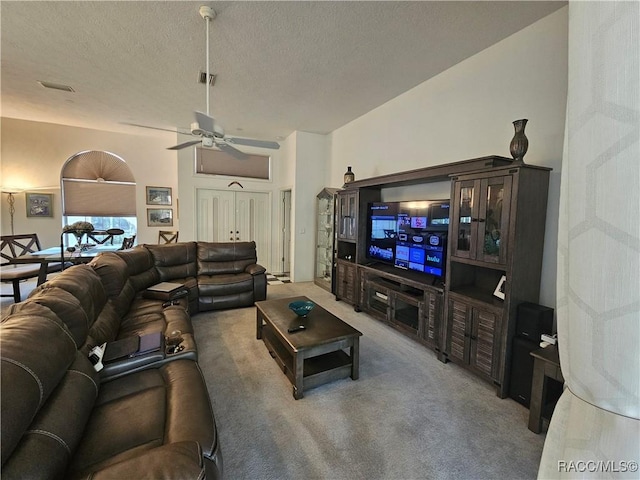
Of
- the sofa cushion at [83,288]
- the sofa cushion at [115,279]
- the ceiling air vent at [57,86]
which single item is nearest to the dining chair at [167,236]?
the ceiling air vent at [57,86]

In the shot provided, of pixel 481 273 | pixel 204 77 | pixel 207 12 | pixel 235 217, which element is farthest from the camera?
pixel 235 217

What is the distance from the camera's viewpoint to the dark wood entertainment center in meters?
2.30

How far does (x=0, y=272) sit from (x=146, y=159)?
3457mm

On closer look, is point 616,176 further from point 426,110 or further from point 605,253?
point 426,110

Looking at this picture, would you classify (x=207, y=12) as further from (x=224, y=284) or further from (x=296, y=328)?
(x=224, y=284)

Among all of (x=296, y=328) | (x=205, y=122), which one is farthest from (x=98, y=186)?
(x=296, y=328)

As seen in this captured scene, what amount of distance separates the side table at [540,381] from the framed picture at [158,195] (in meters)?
7.24

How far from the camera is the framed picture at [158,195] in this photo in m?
6.59

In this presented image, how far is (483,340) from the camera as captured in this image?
2.48 metres


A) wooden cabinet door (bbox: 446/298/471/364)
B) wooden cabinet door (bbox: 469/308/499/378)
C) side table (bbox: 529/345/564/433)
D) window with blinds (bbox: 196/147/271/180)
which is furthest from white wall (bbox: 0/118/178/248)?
side table (bbox: 529/345/564/433)

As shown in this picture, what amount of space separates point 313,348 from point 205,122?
2.25 meters

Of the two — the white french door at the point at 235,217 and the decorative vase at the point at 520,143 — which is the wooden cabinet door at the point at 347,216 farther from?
the white french door at the point at 235,217

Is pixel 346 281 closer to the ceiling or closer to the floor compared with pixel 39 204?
closer to the floor

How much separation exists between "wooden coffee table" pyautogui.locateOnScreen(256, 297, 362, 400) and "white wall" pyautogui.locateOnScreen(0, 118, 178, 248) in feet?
17.7
